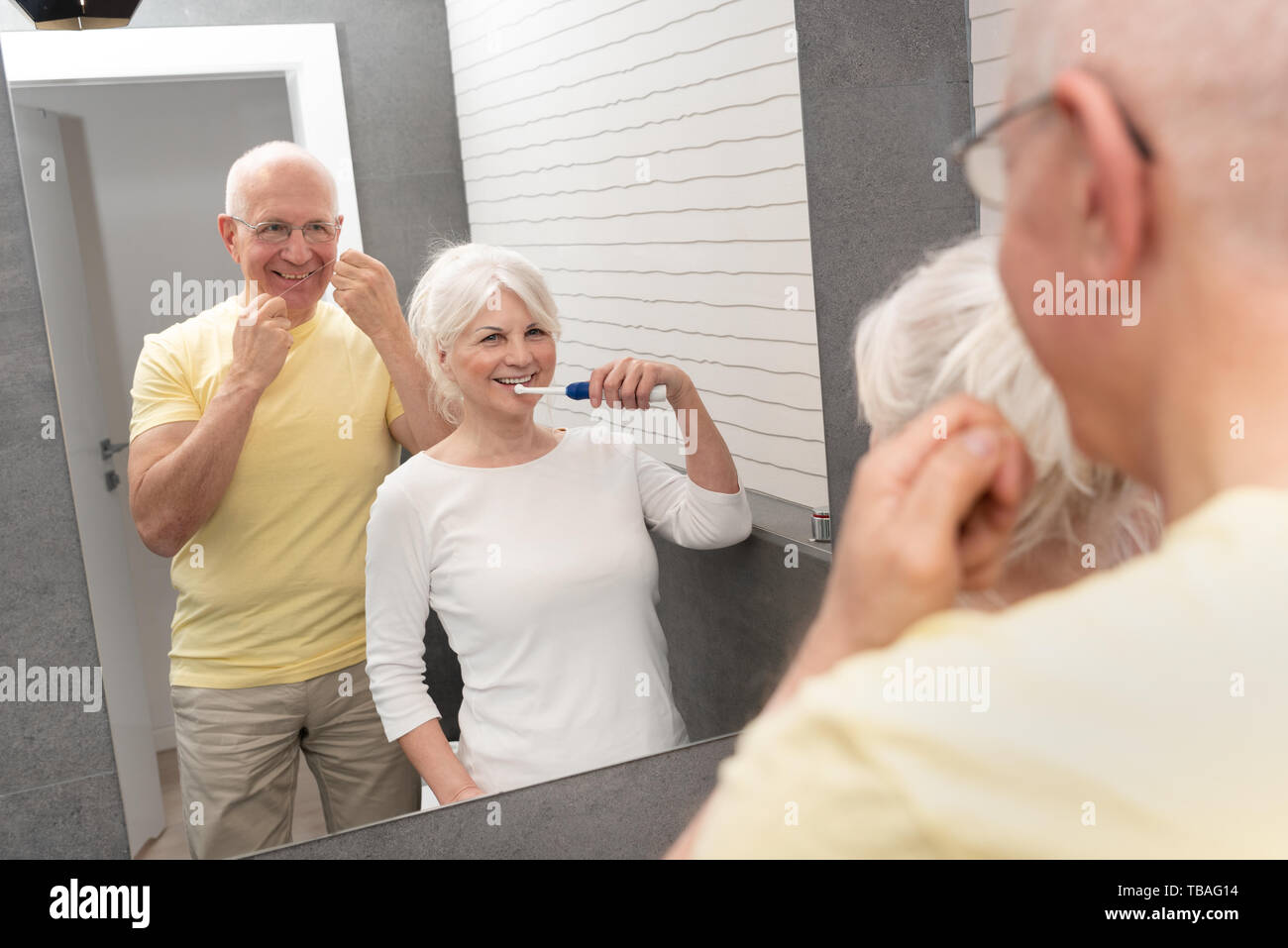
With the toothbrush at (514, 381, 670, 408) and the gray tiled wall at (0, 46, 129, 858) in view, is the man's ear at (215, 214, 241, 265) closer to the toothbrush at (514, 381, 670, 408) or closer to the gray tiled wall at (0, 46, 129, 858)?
the gray tiled wall at (0, 46, 129, 858)

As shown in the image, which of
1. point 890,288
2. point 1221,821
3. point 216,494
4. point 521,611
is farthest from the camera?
point 890,288

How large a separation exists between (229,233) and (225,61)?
0.15 m

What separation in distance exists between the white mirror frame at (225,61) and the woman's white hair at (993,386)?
53 centimetres

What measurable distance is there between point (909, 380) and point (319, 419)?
1.83ft

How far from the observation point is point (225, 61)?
0.95 meters

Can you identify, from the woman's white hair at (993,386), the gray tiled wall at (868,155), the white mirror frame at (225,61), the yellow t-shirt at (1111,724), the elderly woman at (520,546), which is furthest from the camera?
the gray tiled wall at (868,155)

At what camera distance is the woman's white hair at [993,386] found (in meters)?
0.59

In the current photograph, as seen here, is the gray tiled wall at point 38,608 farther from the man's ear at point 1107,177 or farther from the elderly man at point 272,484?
the man's ear at point 1107,177

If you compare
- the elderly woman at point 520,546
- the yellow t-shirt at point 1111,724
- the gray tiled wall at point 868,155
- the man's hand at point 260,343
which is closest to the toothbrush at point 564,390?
the elderly woman at point 520,546

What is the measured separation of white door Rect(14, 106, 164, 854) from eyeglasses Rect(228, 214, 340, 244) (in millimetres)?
157

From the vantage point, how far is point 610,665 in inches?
44.4
